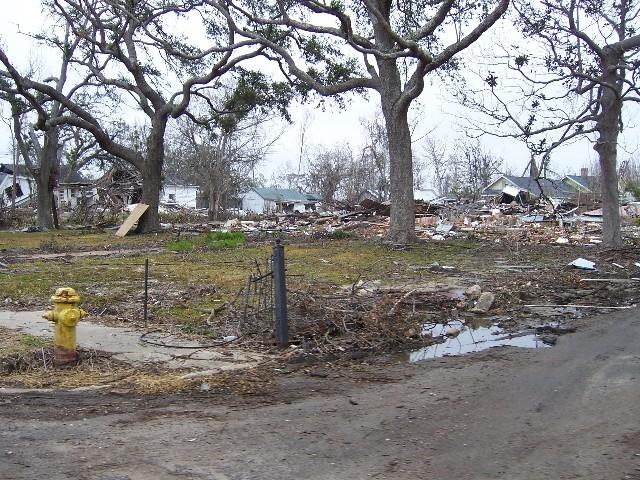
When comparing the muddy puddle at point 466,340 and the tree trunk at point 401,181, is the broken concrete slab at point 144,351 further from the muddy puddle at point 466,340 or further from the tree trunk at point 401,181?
the tree trunk at point 401,181

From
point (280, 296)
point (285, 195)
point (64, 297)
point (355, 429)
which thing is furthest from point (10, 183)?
point (355, 429)

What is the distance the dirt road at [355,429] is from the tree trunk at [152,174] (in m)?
21.7

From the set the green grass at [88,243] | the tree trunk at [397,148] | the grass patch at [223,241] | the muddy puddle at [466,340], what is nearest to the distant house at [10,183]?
the green grass at [88,243]

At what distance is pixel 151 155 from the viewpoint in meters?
26.1

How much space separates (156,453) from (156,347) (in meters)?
2.84

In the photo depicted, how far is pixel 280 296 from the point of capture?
6363 millimetres

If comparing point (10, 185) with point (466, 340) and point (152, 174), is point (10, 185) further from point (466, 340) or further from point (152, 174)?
point (466, 340)

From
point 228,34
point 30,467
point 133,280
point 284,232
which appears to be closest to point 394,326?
point 30,467

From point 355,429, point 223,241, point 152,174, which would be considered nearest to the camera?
point 355,429

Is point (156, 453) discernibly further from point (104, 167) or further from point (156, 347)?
point (104, 167)

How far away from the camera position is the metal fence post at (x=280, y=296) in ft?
20.8

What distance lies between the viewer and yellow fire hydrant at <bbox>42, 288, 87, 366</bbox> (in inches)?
221

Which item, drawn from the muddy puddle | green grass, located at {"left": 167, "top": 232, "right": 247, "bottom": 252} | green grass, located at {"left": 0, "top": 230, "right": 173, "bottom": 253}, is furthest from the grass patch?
the muddy puddle

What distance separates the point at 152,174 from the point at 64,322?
70.1 ft
